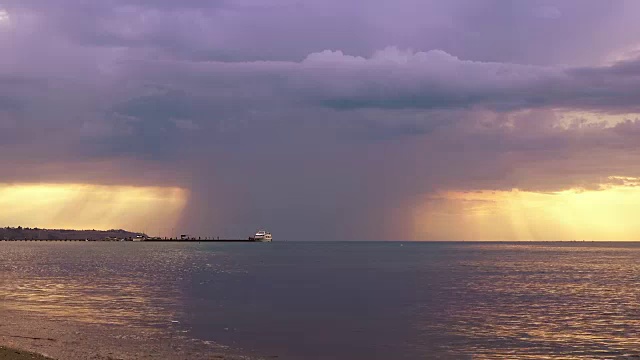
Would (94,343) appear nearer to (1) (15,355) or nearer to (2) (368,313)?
(1) (15,355)

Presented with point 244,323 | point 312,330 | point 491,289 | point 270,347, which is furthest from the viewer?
point 491,289

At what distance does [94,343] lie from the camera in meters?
46.6

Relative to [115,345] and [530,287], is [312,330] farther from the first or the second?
[530,287]

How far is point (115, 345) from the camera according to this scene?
4578 cm

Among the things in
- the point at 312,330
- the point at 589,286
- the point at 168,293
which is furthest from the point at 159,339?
the point at 589,286

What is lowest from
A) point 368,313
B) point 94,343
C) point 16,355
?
point 94,343

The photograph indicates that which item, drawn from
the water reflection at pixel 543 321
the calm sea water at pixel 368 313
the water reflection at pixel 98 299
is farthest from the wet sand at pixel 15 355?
the water reflection at pixel 543 321

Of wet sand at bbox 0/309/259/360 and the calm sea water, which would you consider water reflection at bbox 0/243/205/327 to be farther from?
wet sand at bbox 0/309/259/360

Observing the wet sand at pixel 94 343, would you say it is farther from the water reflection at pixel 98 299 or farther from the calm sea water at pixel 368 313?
the water reflection at pixel 98 299

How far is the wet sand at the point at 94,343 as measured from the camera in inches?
1642

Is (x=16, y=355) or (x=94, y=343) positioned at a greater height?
(x=16, y=355)

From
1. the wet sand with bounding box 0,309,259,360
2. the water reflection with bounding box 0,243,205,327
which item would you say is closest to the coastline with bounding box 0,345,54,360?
the wet sand with bounding box 0,309,259,360

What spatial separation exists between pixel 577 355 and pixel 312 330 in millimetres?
21293

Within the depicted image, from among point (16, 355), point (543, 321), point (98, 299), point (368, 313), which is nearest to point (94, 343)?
point (16, 355)
